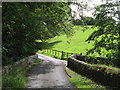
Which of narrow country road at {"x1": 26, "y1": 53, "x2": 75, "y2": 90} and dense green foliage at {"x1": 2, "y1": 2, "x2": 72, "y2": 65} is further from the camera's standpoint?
narrow country road at {"x1": 26, "y1": 53, "x2": 75, "y2": 90}

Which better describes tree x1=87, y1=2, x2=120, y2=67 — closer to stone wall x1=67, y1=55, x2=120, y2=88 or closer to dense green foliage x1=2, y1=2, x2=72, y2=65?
stone wall x1=67, y1=55, x2=120, y2=88

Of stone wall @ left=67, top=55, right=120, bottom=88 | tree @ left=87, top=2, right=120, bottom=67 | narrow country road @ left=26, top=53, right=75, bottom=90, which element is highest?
tree @ left=87, top=2, right=120, bottom=67

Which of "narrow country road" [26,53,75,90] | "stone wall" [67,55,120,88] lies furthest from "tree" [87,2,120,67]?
"narrow country road" [26,53,75,90]

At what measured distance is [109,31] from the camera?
858 centimetres

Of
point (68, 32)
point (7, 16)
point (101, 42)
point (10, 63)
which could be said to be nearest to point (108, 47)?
point (101, 42)

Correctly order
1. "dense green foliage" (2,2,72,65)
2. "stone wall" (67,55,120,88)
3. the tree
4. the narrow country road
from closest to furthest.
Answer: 1. the tree
2. "stone wall" (67,55,120,88)
3. "dense green foliage" (2,2,72,65)
4. the narrow country road

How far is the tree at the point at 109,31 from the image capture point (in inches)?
333

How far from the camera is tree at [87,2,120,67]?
8469 millimetres

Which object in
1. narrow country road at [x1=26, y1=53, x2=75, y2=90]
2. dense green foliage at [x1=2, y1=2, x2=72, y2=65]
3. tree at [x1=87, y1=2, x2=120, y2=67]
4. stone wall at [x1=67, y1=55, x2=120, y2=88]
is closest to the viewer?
tree at [x1=87, y1=2, x2=120, y2=67]

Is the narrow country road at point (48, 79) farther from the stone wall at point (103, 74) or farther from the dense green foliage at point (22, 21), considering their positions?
the dense green foliage at point (22, 21)

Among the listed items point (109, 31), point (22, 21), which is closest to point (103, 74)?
point (109, 31)

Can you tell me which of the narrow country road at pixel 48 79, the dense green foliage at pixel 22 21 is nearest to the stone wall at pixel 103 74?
the narrow country road at pixel 48 79

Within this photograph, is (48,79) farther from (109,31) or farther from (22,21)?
(109,31)

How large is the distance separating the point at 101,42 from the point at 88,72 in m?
5.35
